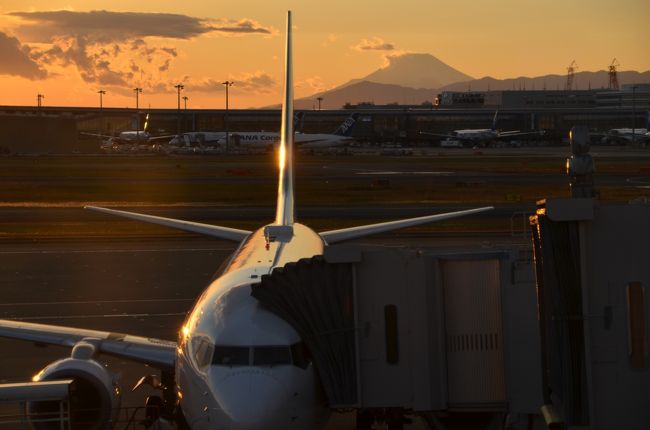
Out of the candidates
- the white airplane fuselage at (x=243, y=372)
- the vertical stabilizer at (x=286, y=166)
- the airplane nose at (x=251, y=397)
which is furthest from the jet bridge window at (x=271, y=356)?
the vertical stabilizer at (x=286, y=166)

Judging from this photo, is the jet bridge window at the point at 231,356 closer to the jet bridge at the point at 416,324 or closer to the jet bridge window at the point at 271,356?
the jet bridge window at the point at 271,356

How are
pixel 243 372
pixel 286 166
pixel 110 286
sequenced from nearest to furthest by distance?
pixel 243 372, pixel 286 166, pixel 110 286

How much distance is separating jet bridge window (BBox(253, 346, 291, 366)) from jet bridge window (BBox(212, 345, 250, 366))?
162 millimetres

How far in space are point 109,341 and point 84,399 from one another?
89.3 inches

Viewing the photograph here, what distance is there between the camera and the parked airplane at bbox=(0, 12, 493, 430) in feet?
59.3

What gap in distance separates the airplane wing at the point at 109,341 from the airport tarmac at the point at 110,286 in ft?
6.87

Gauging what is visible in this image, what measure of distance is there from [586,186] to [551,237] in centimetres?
141

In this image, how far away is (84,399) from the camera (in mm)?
22797

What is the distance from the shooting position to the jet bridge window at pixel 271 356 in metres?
18.6

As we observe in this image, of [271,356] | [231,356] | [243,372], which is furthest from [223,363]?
[271,356]

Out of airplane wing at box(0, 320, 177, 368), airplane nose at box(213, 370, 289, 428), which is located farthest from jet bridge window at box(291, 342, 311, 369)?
airplane wing at box(0, 320, 177, 368)

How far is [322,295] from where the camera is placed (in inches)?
770

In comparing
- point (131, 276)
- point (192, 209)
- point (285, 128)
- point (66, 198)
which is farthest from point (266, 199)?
point (285, 128)

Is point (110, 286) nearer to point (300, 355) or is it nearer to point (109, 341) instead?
point (109, 341)
